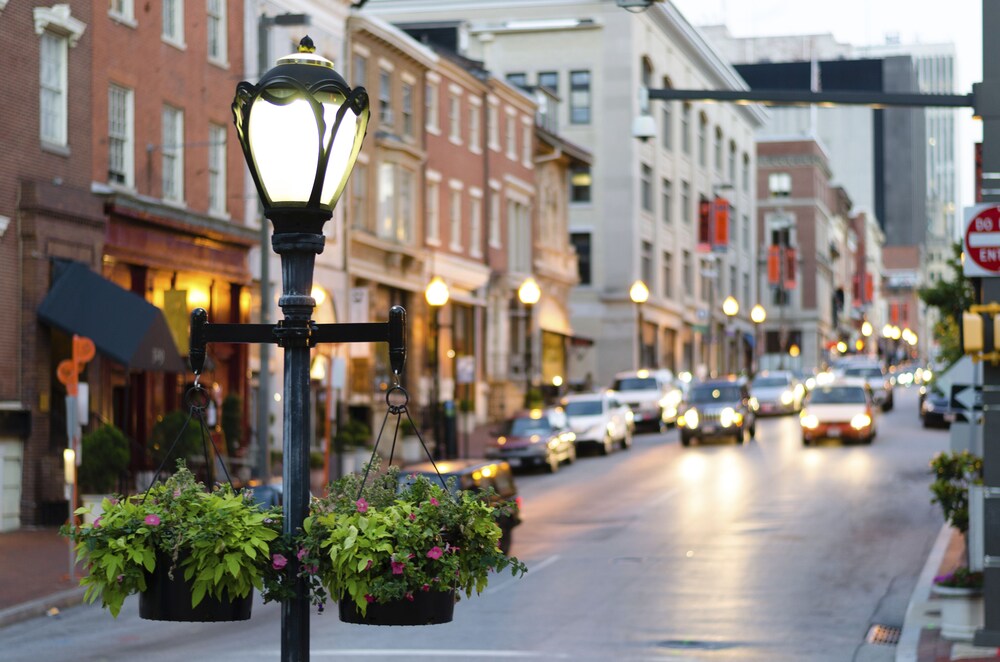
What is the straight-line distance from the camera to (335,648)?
18078mm

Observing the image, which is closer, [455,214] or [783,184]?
[455,214]

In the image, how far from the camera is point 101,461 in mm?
29391

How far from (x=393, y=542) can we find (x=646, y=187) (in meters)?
77.6

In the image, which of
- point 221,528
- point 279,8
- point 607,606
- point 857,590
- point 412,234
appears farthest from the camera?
point 412,234

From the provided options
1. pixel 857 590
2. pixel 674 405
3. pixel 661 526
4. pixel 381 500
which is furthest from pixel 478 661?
pixel 674 405

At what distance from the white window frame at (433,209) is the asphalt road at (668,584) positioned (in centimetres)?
1324

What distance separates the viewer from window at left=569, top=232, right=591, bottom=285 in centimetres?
7944

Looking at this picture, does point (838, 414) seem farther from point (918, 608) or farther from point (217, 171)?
point (918, 608)

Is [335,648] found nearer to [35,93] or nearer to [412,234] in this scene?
[35,93]

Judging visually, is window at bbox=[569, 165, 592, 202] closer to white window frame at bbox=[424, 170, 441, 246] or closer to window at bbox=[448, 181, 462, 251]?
window at bbox=[448, 181, 462, 251]

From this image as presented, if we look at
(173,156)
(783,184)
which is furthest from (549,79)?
(783,184)

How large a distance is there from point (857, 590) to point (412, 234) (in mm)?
29764

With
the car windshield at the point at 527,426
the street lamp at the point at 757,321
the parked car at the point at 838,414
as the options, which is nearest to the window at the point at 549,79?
the street lamp at the point at 757,321

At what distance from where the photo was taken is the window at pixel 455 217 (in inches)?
2178
